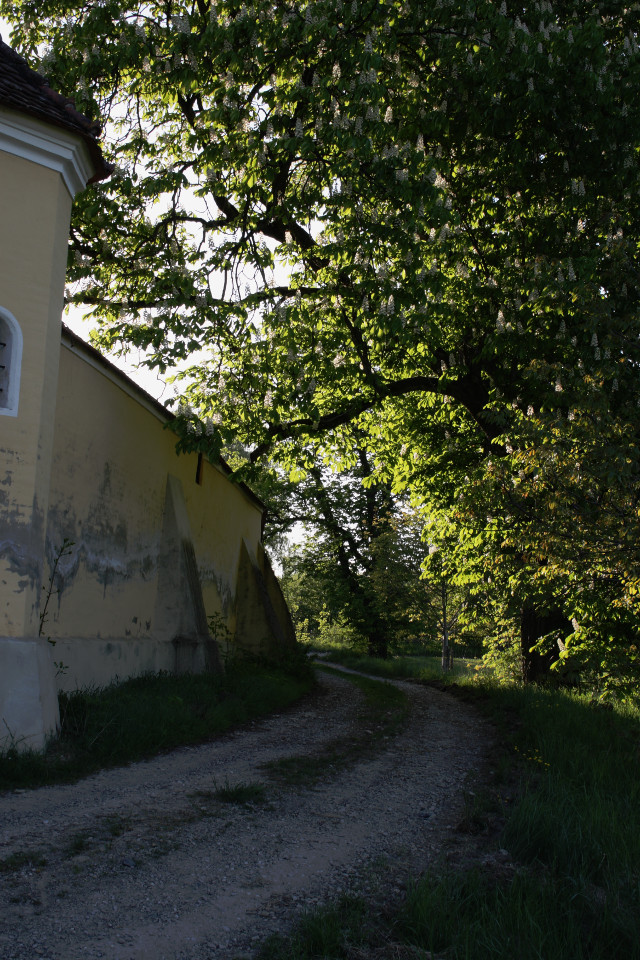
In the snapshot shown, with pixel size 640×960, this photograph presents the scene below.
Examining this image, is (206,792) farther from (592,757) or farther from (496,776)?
(592,757)

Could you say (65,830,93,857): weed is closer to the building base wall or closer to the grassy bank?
the grassy bank

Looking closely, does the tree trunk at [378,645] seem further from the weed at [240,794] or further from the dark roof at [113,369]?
the weed at [240,794]

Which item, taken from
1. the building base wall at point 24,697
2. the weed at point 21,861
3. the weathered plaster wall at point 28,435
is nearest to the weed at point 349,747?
the building base wall at point 24,697

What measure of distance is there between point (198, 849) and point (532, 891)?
1.81m

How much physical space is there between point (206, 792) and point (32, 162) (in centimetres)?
587

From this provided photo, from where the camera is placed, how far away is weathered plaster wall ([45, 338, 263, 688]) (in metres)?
8.28

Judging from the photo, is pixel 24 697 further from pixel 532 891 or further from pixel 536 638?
pixel 536 638

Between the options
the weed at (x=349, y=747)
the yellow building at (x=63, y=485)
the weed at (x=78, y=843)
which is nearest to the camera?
the weed at (x=78, y=843)

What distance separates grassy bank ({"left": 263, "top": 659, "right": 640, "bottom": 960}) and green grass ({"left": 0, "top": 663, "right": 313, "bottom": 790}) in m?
3.05

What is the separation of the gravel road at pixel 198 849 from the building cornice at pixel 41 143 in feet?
18.4

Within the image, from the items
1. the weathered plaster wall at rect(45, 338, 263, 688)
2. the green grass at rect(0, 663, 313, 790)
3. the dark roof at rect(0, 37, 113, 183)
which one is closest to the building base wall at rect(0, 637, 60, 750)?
the green grass at rect(0, 663, 313, 790)

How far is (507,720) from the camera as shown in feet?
32.3

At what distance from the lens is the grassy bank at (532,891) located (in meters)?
3.04

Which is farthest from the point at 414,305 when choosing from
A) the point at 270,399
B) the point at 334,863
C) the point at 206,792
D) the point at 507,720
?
the point at 334,863
